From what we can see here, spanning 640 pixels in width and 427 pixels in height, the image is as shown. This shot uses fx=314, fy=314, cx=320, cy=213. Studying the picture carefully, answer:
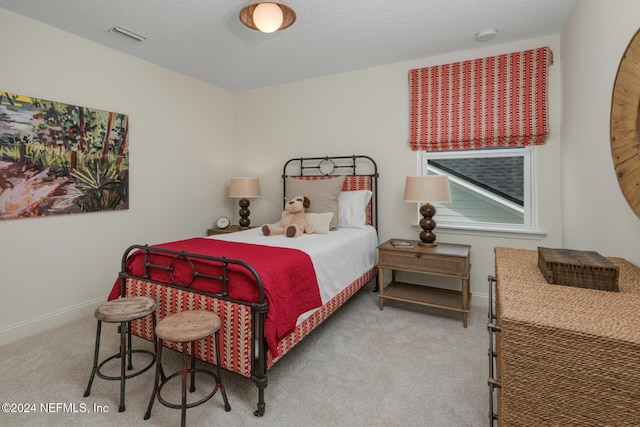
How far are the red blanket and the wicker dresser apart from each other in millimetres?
1170

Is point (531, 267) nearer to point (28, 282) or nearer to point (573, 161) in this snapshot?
point (573, 161)

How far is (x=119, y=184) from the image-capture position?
320cm

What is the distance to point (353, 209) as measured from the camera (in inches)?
135

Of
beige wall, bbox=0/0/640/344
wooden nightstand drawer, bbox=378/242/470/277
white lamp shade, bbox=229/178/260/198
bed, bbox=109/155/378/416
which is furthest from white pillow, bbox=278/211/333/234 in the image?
white lamp shade, bbox=229/178/260/198

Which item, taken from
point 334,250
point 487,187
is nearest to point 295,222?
point 334,250

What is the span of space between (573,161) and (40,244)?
4.39 metres

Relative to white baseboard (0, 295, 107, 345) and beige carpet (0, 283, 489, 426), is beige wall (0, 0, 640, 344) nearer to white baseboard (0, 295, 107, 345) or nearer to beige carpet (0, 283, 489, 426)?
white baseboard (0, 295, 107, 345)

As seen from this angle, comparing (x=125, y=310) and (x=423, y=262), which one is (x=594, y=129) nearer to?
(x=423, y=262)

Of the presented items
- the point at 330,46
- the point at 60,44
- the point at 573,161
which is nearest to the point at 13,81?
the point at 60,44

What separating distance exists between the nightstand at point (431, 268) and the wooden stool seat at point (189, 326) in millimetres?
1813

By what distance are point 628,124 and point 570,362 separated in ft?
3.65

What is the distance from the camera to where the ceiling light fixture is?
2.07 metres

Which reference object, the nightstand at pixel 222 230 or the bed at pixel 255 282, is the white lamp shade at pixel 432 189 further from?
the nightstand at pixel 222 230

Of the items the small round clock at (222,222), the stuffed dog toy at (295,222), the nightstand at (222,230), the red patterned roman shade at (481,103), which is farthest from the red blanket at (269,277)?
the red patterned roman shade at (481,103)
